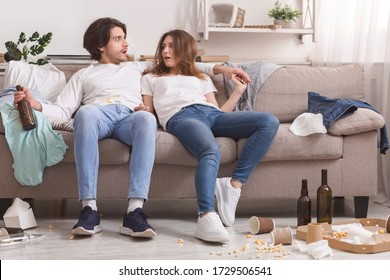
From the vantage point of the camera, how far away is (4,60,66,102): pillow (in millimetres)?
4051

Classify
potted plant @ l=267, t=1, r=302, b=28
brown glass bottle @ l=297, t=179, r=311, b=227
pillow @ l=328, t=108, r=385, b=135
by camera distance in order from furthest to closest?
potted plant @ l=267, t=1, r=302, b=28
pillow @ l=328, t=108, r=385, b=135
brown glass bottle @ l=297, t=179, r=311, b=227

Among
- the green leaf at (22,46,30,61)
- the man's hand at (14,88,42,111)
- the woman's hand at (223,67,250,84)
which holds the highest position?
the green leaf at (22,46,30,61)

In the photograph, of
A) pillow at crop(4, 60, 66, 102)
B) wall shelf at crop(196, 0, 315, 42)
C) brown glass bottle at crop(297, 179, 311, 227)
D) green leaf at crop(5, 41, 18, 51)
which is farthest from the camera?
wall shelf at crop(196, 0, 315, 42)

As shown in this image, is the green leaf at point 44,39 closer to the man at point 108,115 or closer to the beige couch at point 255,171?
the man at point 108,115

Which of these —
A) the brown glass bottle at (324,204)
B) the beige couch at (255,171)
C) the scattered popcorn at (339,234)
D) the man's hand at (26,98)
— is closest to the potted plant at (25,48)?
the man's hand at (26,98)

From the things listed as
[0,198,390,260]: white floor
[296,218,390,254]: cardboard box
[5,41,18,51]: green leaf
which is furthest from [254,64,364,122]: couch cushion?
[5,41,18,51]: green leaf

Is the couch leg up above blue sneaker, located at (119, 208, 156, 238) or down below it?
below

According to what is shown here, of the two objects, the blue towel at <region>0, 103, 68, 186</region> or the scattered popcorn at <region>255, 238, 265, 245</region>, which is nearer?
the scattered popcorn at <region>255, 238, 265, 245</region>

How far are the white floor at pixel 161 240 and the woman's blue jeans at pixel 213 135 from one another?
0.23 m

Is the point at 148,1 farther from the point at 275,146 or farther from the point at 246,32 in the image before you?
the point at 275,146

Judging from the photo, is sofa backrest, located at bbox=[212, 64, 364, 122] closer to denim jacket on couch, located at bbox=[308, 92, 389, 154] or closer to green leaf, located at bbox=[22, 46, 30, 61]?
denim jacket on couch, located at bbox=[308, 92, 389, 154]

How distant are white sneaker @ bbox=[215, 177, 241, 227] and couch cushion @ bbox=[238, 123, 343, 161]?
0.65 feet

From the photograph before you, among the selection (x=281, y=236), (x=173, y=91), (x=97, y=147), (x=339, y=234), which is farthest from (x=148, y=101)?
(x=339, y=234)

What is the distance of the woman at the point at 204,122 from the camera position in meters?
3.28
